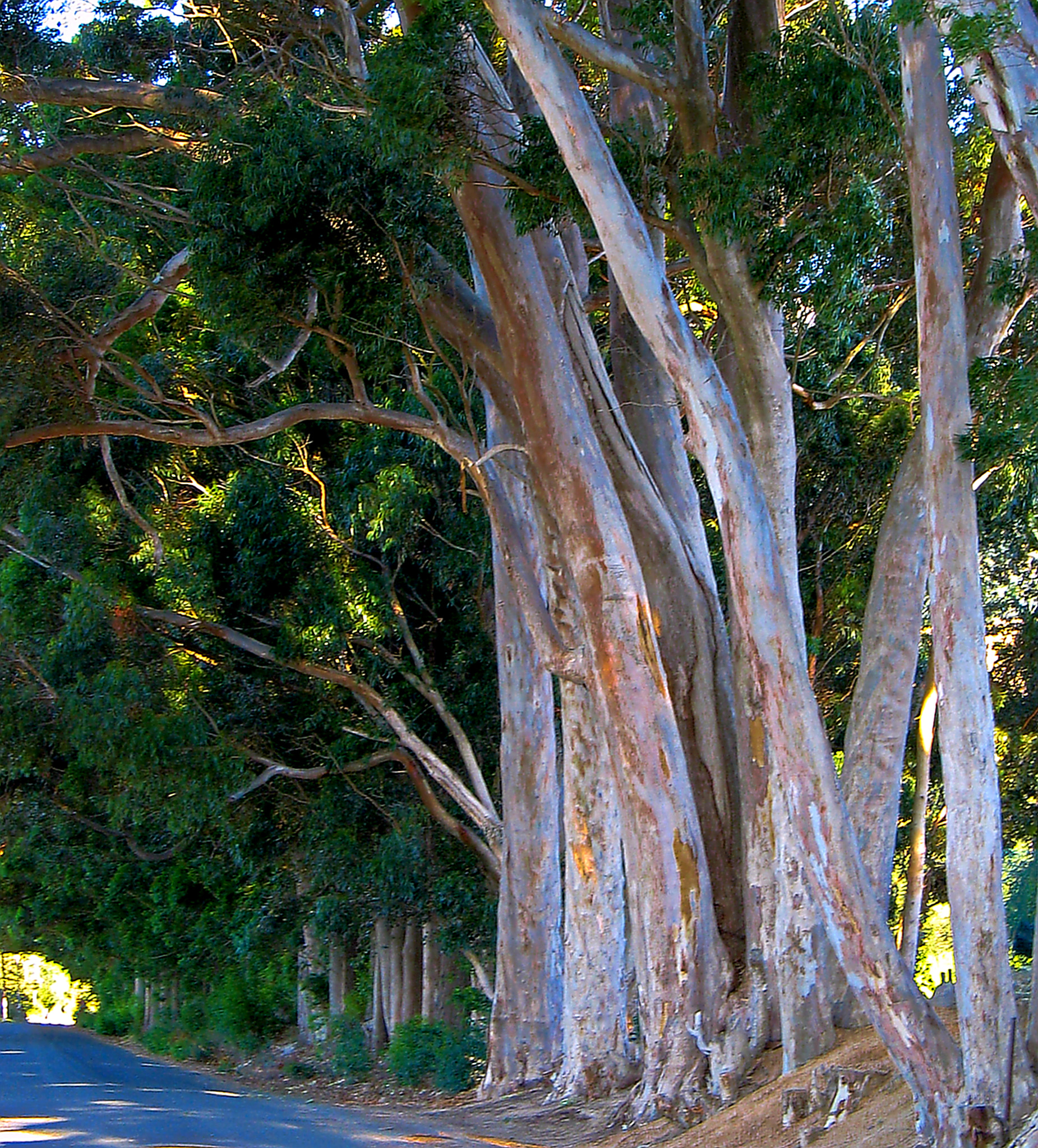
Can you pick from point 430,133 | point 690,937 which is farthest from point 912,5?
point 690,937

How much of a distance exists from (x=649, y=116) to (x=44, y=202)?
671 cm

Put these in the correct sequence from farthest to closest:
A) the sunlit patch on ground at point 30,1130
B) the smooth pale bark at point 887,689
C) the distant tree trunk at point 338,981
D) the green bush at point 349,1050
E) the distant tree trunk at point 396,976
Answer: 1. the distant tree trunk at point 338,981
2. the distant tree trunk at point 396,976
3. the green bush at point 349,1050
4. the smooth pale bark at point 887,689
5. the sunlit patch on ground at point 30,1130

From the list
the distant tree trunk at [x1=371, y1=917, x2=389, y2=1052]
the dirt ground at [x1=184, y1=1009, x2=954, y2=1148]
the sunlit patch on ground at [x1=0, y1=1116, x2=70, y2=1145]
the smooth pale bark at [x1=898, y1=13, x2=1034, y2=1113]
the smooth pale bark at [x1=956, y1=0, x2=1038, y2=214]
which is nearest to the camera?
the smooth pale bark at [x1=956, y1=0, x2=1038, y2=214]

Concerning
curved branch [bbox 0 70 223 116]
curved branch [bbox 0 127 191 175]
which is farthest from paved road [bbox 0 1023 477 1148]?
curved branch [bbox 0 70 223 116]

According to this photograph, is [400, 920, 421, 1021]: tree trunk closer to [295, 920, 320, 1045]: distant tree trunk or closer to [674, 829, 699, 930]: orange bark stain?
[295, 920, 320, 1045]: distant tree trunk

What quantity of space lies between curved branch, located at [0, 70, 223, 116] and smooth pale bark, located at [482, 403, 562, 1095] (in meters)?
3.95

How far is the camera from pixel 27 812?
22594mm

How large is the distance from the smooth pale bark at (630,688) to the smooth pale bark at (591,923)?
2075 millimetres

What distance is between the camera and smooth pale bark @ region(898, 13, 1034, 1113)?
6.78 meters

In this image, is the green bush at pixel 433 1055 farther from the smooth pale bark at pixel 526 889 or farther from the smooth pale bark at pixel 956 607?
the smooth pale bark at pixel 956 607

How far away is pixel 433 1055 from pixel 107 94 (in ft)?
38.3

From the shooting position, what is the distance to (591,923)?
12.8 metres

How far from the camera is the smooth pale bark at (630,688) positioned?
9.89m

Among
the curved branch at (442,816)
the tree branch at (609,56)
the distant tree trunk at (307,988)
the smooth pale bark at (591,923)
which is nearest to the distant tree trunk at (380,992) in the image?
the distant tree trunk at (307,988)
